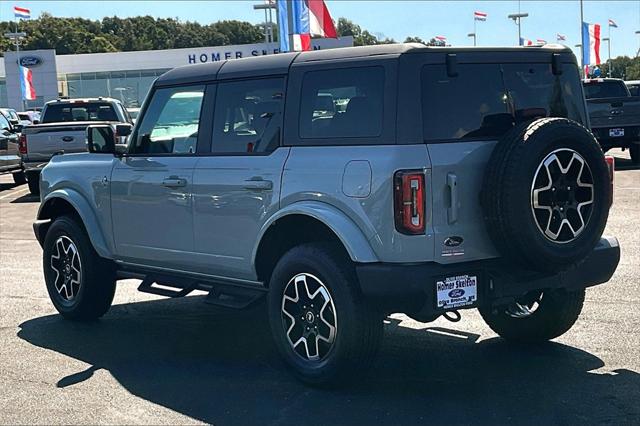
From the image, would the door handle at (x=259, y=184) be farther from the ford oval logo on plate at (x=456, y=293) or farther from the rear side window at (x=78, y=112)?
the rear side window at (x=78, y=112)

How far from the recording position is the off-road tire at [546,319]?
6.05 metres

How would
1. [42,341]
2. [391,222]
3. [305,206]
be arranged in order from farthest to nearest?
[42,341] < [305,206] < [391,222]

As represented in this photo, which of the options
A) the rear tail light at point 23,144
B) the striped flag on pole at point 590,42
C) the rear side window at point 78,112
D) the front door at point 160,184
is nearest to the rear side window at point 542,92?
the front door at point 160,184

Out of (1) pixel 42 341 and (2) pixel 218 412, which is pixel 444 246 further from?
(1) pixel 42 341

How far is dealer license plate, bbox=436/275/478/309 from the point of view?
4.97 metres

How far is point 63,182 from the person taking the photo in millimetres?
7469

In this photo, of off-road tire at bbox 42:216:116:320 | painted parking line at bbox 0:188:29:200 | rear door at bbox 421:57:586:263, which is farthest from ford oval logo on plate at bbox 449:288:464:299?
painted parking line at bbox 0:188:29:200

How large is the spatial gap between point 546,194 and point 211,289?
2504mm

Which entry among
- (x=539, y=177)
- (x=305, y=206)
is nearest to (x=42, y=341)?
(x=305, y=206)

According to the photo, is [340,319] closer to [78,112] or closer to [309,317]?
[309,317]

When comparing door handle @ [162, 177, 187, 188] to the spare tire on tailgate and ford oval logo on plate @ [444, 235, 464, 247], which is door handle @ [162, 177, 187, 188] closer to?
ford oval logo on plate @ [444, 235, 464, 247]

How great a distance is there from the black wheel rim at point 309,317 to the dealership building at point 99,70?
5950 centimetres

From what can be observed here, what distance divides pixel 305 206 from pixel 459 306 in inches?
42.5

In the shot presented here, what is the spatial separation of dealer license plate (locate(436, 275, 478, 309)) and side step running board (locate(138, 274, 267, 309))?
4.64 feet
